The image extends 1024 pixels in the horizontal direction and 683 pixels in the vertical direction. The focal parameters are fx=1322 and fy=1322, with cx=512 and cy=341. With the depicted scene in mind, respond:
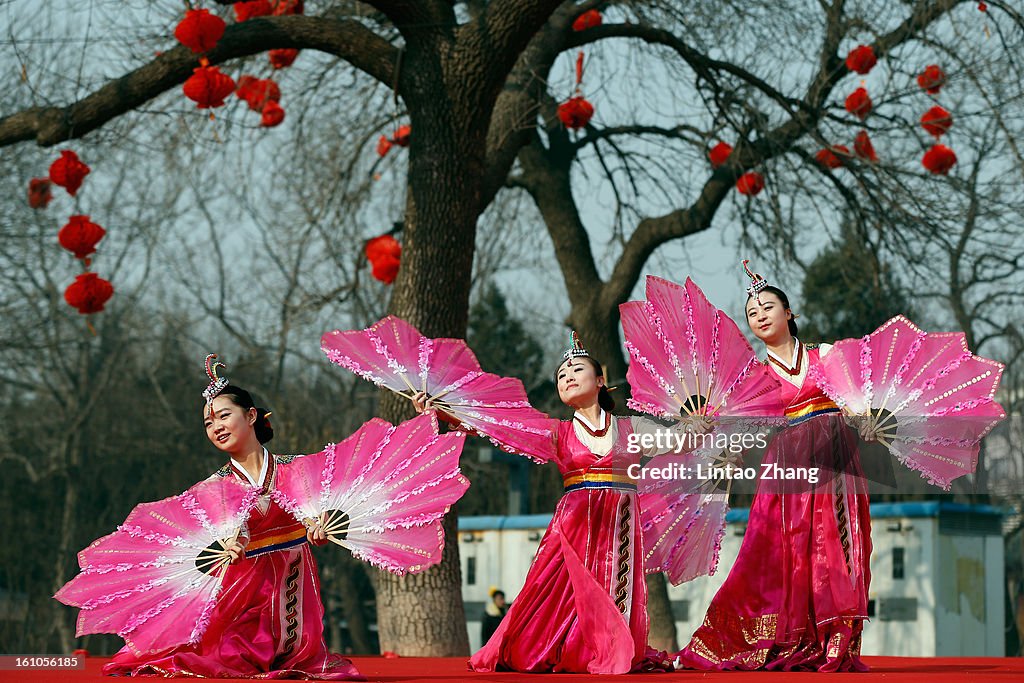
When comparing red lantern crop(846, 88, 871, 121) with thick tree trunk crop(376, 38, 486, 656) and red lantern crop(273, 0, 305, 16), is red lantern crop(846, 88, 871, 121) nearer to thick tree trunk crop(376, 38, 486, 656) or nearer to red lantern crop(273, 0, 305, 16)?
thick tree trunk crop(376, 38, 486, 656)

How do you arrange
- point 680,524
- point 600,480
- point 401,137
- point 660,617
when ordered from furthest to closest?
1. point 660,617
2. point 401,137
3. point 680,524
4. point 600,480

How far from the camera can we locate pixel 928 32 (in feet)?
31.9

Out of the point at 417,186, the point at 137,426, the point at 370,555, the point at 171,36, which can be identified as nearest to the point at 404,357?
the point at 370,555

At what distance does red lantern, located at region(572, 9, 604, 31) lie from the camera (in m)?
9.84

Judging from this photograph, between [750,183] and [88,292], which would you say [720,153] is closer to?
[750,183]

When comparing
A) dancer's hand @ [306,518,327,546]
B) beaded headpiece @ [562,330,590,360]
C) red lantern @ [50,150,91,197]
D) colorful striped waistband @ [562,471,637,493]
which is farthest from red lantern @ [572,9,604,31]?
dancer's hand @ [306,518,327,546]

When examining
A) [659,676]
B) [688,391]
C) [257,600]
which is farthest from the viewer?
[688,391]

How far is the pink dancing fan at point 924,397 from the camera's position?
5.48 meters


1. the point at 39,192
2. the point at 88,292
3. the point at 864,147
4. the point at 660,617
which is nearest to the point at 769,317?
the point at 864,147

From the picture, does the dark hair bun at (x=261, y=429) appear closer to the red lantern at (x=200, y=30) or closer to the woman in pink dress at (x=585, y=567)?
the woman in pink dress at (x=585, y=567)

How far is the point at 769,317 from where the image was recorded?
5793 millimetres

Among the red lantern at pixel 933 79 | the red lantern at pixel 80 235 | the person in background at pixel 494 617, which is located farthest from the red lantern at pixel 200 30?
the person in background at pixel 494 617

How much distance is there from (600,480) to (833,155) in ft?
15.6

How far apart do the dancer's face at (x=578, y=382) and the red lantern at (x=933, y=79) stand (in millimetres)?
5011
